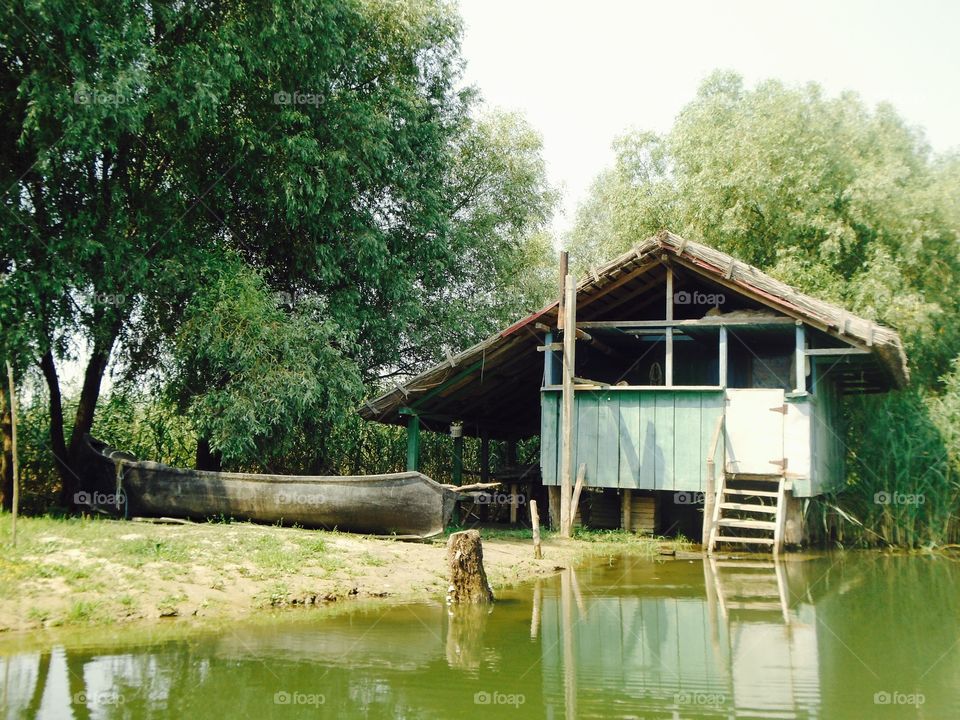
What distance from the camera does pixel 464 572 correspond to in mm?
8391

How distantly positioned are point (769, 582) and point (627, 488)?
13.5ft

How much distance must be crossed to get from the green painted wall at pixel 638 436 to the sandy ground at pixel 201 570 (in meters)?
2.88

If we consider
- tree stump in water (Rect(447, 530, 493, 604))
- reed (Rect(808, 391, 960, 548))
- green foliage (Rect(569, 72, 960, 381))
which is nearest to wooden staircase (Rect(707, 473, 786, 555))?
reed (Rect(808, 391, 960, 548))

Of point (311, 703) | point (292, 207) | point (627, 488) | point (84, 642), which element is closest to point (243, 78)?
point (292, 207)

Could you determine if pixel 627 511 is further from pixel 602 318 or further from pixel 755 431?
pixel 602 318

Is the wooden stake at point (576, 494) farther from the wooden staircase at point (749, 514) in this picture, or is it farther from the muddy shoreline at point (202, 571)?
the wooden staircase at point (749, 514)

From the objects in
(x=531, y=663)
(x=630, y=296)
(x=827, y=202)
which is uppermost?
(x=827, y=202)

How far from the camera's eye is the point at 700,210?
20672mm

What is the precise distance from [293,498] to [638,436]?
5651 mm

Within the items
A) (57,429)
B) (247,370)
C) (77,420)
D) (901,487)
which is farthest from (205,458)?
(901,487)

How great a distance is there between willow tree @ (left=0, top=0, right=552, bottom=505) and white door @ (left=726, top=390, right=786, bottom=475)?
6956 millimetres

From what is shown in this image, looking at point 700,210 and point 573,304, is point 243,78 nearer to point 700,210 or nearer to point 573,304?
point 573,304

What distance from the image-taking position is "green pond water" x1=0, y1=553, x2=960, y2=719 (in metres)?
5.21

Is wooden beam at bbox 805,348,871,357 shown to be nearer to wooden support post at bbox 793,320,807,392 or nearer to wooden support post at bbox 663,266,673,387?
wooden support post at bbox 793,320,807,392
